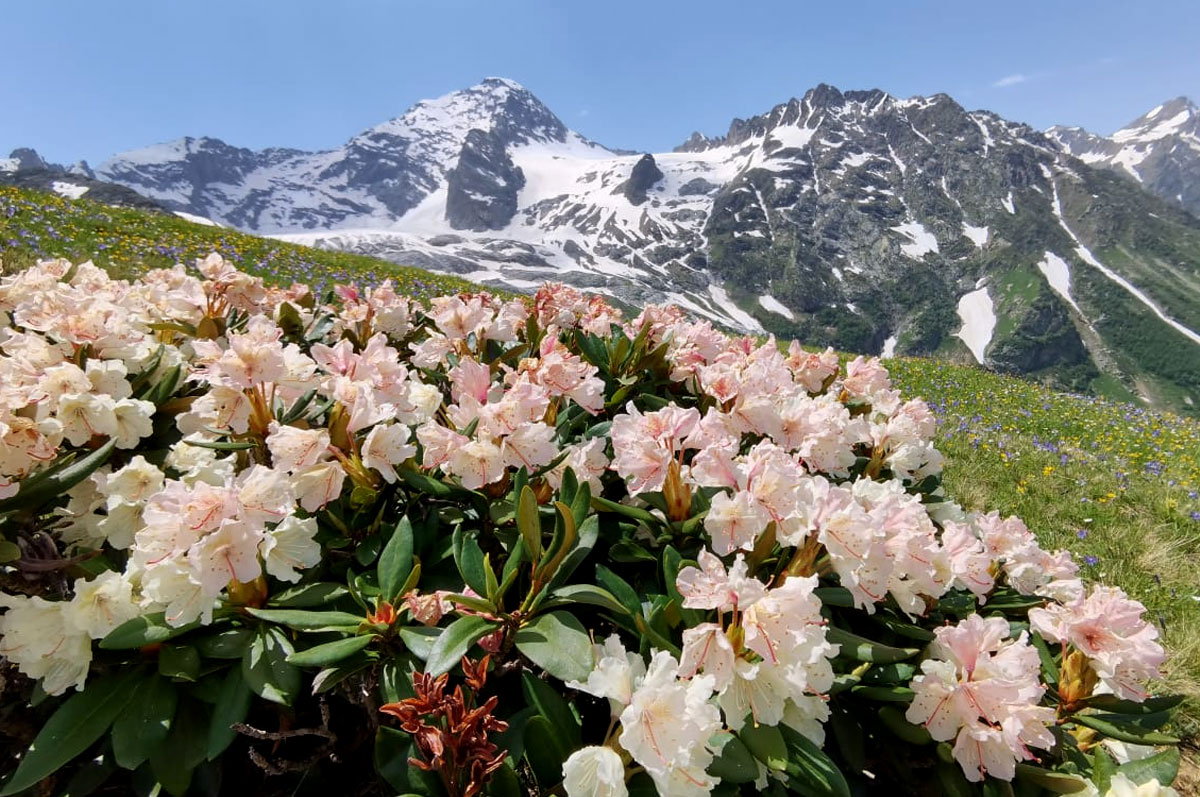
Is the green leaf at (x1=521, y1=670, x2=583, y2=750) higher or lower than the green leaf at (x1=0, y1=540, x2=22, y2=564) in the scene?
lower

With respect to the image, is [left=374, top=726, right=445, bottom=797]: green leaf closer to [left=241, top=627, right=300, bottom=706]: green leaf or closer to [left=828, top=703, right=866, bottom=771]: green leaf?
[left=241, top=627, right=300, bottom=706]: green leaf

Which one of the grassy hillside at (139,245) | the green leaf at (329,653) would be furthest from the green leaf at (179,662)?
the grassy hillside at (139,245)

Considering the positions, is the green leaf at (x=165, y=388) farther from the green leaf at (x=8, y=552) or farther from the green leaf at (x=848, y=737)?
the green leaf at (x=848, y=737)

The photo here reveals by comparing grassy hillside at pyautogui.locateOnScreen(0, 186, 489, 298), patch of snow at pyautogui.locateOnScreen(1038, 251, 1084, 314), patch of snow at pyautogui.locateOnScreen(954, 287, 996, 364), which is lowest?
patch of snow at pyautogui.locateOnScreen(954, 287, 996, 364)

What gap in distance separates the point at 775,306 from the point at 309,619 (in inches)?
7648

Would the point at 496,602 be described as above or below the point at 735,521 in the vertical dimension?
below

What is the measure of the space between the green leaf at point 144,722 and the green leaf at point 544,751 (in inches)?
35.9

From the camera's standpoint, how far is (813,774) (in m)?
1.44

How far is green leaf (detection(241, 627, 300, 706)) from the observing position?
1468 millimetres

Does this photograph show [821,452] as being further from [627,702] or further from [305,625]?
[305,625]

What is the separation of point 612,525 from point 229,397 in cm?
135

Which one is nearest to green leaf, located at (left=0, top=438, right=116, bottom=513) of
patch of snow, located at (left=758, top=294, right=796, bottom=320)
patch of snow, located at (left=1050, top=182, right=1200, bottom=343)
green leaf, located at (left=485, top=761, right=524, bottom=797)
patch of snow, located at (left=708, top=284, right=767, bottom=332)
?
green leaf, located at (left=485, top=761, right=524, bottom=797)

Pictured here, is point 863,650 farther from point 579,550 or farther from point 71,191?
point 71,191

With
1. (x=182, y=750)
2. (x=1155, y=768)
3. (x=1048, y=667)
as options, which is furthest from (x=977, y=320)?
(x=182, y=750)
